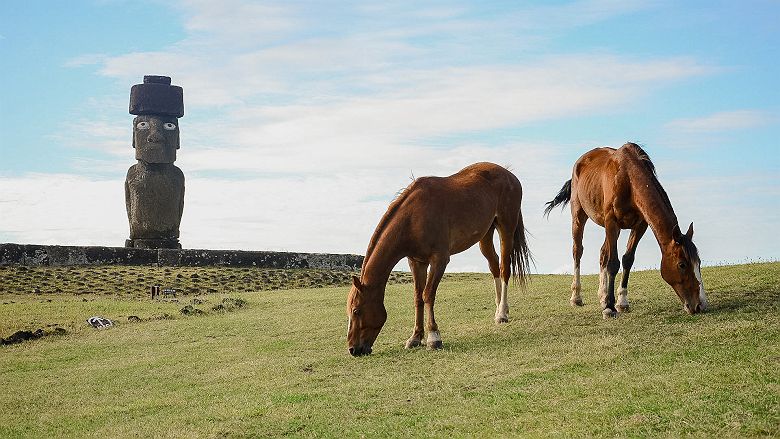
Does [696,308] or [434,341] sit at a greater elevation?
[696,308]

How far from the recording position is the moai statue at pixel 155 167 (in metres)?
30.1

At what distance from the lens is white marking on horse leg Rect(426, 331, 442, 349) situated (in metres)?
11.3

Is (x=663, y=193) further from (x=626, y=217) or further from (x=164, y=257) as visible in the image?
(x=164, y=257)

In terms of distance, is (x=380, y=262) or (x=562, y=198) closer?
(x=380, y=262)

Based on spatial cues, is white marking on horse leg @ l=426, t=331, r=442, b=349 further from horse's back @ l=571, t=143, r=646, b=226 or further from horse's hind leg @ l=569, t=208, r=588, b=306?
horse's hind leg @ l=569, t=208, r=588, b=306

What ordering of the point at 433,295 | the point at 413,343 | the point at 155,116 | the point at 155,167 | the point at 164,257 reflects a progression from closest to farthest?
the point at 433,295
the point at 413,343
the point at 164,257
the point at 155,116
the point at 155,167

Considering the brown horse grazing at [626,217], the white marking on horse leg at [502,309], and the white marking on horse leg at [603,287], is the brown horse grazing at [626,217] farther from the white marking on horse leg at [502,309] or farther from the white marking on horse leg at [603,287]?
the white marking on horse leg at [502,309]

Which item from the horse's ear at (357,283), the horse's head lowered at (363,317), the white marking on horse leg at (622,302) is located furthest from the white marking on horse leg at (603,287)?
the horse's ear at (357,283)

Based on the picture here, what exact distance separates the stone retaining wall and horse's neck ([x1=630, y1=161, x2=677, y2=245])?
17099 millimetres

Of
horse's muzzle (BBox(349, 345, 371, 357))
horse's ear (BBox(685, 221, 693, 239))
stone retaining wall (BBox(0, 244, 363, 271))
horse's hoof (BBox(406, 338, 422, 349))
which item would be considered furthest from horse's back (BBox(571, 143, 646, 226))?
stone retaining wall (BBox(0, 244, 363, 271))

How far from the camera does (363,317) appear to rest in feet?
36.4

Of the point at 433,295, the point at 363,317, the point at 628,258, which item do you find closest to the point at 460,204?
the point at 433,295

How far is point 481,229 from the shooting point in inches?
494

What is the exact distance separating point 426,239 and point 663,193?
3.17 meters
